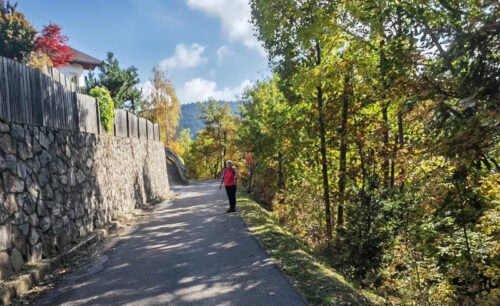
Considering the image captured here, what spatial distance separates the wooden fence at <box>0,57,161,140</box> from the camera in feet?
20.0

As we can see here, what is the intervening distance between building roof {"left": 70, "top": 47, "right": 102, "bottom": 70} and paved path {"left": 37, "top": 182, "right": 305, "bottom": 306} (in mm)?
27596

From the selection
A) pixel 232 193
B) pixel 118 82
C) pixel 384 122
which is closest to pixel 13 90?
pixel 232 193

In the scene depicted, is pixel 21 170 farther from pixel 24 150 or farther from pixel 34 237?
pixel 34 237

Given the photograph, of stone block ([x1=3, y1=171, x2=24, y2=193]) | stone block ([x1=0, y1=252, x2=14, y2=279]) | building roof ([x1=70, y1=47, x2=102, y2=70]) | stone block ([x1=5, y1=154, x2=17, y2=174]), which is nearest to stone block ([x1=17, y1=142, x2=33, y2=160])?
stone block ([x1=5, y1=154, x2=17, y2=174])

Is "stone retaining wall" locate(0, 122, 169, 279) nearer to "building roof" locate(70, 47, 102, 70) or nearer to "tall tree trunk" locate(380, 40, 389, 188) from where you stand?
"tall tree trunk" locate(380, 40, 389, 188)

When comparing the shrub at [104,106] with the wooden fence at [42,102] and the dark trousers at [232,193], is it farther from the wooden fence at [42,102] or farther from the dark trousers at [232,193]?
the dark trousers at [232,193]

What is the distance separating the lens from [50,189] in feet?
23.4

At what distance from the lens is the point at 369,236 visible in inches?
297

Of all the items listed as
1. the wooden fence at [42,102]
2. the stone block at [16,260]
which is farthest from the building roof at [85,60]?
the stone block at [16,260]

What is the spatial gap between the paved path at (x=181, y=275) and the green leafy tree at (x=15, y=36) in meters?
15.6

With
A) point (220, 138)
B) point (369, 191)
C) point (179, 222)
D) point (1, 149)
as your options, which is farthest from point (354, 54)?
point (220, 138)

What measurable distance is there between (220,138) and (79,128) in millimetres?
31665

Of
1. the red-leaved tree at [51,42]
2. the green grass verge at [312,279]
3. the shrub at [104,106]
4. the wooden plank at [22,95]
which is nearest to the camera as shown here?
the green grass verge at [312,279]

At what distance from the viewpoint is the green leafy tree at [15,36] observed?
18450mm
